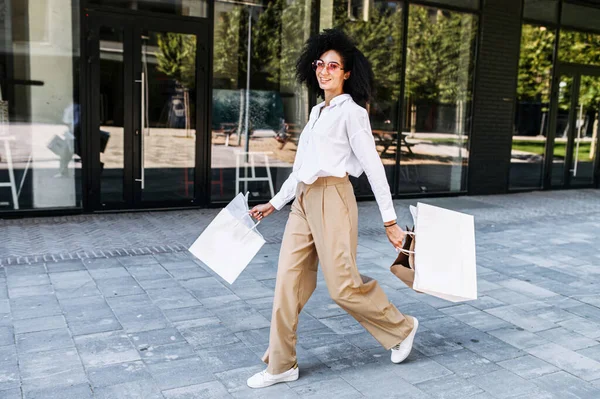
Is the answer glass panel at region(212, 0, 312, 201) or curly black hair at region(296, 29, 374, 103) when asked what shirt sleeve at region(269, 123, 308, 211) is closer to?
curly black hair at region(296, 29, 374, 103)

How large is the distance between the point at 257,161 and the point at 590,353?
6130 mm

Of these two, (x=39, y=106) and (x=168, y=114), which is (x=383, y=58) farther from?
(x=39, y=106)

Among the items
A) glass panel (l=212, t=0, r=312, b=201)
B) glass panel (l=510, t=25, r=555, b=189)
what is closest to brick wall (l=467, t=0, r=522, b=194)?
glass panel (l=510, t=25, r=555, b=189)

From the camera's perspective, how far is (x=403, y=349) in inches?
148

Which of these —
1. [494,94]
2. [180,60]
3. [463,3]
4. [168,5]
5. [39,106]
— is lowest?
[39,106]

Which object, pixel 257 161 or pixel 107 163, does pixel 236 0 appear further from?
pixel 107 163

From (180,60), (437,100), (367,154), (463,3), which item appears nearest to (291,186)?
(367,154)

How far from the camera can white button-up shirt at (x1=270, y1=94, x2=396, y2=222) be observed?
3.38 m

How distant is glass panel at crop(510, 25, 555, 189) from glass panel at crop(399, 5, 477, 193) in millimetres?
1212

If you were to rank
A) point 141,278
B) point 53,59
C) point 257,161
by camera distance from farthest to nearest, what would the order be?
point 257,161 → point 53,59 → point 141,278

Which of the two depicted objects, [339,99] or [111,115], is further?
[111,115]

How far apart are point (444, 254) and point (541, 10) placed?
31.2ft

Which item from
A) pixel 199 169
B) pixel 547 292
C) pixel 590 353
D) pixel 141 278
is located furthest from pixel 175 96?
pixel 590 353

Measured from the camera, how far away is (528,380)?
370cm
